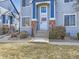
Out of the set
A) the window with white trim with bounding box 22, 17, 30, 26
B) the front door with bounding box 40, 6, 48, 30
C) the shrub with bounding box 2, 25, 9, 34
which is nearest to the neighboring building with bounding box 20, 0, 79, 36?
the front door with bounding box 40, 6, 48, 30

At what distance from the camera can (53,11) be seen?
24.4 m

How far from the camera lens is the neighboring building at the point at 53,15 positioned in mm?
24141

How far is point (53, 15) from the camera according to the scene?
24.4 metres

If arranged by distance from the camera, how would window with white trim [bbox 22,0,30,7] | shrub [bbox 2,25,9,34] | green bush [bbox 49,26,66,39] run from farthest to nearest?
shrub [bbox 2,25,9,34] → window with white trim [bbox 22,0,30,7] → green bush [bbox 49,26,66,39]

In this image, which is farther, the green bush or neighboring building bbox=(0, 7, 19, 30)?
neighboring building bbox=(0, 7, 19, 30)

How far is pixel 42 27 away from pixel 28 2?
3.96 metres

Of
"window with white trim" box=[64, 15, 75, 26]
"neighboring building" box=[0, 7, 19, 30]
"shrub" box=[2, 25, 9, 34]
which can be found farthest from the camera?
"neighboring building" box=[0, 7, 19, 30]

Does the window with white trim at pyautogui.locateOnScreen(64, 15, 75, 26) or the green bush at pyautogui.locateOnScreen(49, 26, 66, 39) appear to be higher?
the window with white trim at pyautogui.locateOnScreen(64, 15, 75, 26)

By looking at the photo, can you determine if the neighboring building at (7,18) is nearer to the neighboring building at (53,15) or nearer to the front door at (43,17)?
the neighboring building at (53,15)

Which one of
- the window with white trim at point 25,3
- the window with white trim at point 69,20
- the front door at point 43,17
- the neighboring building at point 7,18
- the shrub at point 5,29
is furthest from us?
the neighboring building at point 7,18

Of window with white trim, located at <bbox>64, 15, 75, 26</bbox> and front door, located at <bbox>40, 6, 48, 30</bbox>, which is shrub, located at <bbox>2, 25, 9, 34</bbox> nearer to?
front door, located at <bbox>40, 6, 48, 30</bbox>

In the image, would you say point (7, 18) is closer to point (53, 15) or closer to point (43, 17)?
point (43, 17)

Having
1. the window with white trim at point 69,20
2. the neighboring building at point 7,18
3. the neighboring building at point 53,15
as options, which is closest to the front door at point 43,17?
the neighboring building at point 53,15

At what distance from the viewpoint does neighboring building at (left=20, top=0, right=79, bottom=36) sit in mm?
24141
